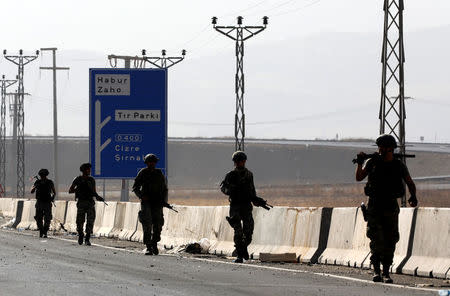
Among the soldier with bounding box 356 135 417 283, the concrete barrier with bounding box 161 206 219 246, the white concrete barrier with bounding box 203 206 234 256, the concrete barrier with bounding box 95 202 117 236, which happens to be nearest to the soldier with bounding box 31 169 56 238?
the concrete barrier with bounding box 95 202 117 236

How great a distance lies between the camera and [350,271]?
1695 cm

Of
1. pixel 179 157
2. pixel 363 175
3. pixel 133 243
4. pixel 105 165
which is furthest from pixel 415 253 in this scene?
pixel 179 157

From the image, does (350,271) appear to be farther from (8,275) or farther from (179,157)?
(179,157)

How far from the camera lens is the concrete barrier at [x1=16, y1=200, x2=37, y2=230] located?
126ft

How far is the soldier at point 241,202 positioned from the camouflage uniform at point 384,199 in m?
4.51

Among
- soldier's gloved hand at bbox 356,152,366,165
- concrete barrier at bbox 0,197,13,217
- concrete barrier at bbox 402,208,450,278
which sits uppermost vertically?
soldier's gloved hand at bbox 356,152,366,165

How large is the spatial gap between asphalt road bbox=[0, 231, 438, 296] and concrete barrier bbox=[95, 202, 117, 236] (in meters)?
Answer: 11.0

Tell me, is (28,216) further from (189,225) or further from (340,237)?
(340,237)

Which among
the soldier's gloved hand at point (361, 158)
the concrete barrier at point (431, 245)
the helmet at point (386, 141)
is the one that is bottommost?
the concrete barrier at point (431, 245)

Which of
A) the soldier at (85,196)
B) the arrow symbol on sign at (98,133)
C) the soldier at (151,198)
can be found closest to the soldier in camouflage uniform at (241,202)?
the soldier at (151,198)

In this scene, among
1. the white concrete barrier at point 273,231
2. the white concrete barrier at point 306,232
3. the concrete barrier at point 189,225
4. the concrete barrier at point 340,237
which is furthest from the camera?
the concrete barrier at point 189,225

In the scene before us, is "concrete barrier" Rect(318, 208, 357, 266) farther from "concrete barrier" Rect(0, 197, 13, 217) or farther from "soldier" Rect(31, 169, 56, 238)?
"concrete barrier" Rect(0, 197, 13, 217)

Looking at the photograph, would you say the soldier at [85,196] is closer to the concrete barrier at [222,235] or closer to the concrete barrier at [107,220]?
the concrete barrier at [222,235]

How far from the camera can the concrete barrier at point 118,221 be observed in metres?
29.7
